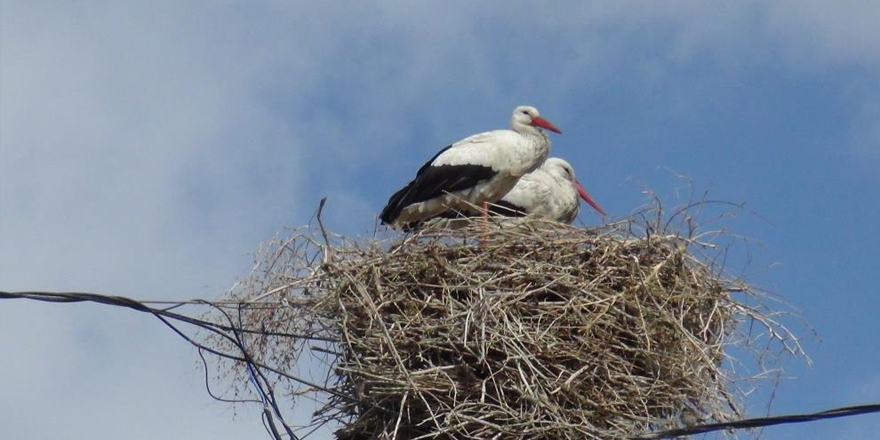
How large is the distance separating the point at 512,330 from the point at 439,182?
8.72 ft

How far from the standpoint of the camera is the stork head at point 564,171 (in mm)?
9470

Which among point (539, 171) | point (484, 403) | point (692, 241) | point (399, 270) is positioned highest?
point (539, 171)

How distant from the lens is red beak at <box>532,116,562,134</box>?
9.27 meters

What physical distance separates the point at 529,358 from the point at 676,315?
0.84 m

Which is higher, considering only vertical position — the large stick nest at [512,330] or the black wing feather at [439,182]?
the black wing feather at [439,182]

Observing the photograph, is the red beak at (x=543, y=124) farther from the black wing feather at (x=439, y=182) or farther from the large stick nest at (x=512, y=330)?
the large stick nest at (x=512, y=330)

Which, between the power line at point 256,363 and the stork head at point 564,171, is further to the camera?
the stork head at point 564,171

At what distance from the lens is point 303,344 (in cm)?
641

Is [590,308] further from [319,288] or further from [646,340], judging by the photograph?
[319,288]

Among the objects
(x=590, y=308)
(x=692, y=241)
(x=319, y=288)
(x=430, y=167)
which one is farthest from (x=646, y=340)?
(x=430, y=167)

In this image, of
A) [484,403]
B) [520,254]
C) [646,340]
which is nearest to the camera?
[484,403]

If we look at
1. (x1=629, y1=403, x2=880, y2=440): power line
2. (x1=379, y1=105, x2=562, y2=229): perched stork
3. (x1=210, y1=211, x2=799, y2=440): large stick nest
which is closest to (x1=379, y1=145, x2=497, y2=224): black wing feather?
(x1=379, y1=105, x2=562, y2=229): perched stork

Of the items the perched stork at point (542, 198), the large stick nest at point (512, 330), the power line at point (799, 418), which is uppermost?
the perched stork at point (542, 198)

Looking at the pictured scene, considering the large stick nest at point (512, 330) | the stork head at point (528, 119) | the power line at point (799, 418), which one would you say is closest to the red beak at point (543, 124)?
the stork head at point (528, 119)
